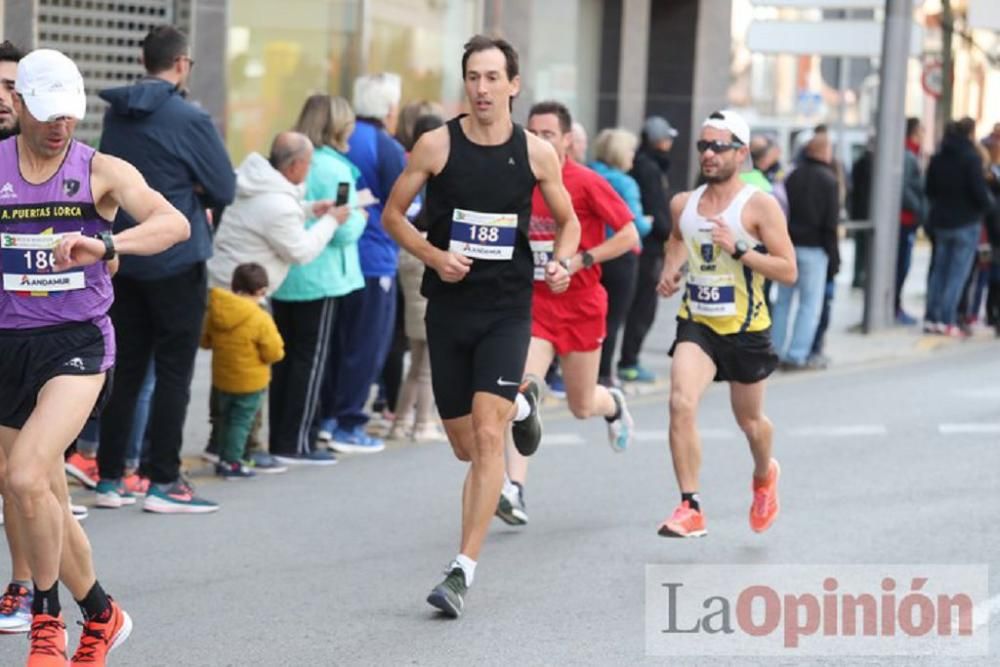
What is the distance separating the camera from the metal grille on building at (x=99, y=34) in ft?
44.2

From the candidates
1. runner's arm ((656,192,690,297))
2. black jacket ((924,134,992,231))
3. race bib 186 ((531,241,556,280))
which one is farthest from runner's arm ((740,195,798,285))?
black jacket ((924,134,992,231))

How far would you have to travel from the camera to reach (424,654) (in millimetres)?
6809

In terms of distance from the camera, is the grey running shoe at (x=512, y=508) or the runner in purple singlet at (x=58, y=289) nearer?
the runner in purple singlet at (x=58, y=289)

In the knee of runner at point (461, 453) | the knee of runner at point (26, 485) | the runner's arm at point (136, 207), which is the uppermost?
the runner's arm at point (136, 207)

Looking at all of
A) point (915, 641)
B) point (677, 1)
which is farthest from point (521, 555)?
point (677, 1)

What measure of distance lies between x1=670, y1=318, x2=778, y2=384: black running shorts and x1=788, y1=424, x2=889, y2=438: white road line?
12.0ft

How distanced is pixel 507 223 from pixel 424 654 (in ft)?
5.46

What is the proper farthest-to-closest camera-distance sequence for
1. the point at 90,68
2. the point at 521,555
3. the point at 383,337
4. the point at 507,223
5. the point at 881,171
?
the point at 881,171 → the point at 90,68 → the point at 383,337 → the point at 521,555 → the point at 507,223

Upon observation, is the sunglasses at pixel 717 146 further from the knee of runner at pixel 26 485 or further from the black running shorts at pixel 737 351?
the knee of runner at pixel 26 485

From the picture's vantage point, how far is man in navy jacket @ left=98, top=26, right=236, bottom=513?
9.12 meters

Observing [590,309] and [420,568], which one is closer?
[420,568]

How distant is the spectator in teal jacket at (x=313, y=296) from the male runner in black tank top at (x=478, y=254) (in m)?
3.07

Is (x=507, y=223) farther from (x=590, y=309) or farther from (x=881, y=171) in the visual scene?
(x=881, y=171)

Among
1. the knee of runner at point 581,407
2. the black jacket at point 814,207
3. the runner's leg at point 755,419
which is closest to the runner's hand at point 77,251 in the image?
the runner's leg at point 755,419
